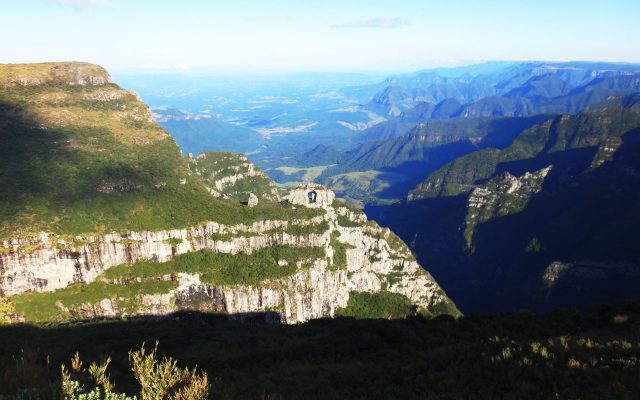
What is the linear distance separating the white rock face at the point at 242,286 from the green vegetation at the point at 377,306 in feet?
10.3

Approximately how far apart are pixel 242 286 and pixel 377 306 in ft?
189

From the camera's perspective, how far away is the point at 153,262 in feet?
445

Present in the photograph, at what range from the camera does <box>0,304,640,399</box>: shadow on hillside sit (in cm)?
2752

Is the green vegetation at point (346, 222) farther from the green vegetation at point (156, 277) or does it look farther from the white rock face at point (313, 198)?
the green vegetation at point (156, 277)

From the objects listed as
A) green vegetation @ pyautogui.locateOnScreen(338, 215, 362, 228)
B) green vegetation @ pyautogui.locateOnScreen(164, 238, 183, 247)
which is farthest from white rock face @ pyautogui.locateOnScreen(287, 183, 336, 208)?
green vegetation @ pyautogui.locateOnScreen(164, 238, 183, 247)

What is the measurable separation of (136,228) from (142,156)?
153ft

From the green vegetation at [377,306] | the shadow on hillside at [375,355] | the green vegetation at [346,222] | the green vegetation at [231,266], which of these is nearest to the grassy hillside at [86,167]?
the green vegetation at [231,266]

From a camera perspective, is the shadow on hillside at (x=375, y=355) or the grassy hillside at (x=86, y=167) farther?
the grassy hillside at (x=86, y=167)

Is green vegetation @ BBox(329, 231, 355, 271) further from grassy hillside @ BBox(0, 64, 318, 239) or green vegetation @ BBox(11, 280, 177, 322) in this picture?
green vegetation @ BBox(11, 280, 177, 322)

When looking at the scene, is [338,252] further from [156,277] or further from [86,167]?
[86,167]

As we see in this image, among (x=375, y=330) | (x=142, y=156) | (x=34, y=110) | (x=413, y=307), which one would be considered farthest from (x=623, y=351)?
(x=34, y=110)

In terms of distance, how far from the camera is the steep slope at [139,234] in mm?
120875

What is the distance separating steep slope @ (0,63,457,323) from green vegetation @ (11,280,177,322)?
1.19 ft

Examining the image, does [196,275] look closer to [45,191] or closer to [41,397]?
[45,191]
